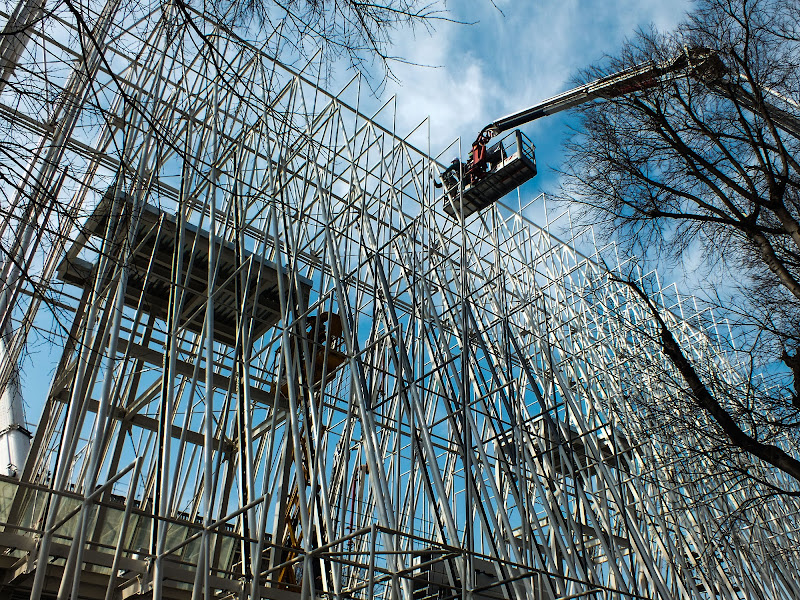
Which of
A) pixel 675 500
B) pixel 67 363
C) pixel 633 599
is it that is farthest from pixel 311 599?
pixel 675 500

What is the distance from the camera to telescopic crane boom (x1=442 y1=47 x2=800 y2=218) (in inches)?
297

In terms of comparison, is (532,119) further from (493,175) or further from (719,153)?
(719,153)

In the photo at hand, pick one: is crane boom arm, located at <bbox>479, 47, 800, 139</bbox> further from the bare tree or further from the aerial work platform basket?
the aerial work platform basket

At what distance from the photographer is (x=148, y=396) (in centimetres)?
1047

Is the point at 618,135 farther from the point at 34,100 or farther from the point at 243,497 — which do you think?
the point at 34,100

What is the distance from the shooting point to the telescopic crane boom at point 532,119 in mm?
7535

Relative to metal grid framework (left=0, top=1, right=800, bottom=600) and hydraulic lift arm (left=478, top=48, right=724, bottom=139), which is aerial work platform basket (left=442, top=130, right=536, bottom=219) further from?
hydraulic lift arm (left=478, top=48, right=724, bottom=139)

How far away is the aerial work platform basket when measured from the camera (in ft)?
52.9

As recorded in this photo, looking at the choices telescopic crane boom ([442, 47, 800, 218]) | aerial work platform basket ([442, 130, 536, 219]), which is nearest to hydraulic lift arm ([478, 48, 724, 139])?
telescopic crane boom ([442, 47, 800, 218])

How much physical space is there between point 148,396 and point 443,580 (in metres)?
4.96

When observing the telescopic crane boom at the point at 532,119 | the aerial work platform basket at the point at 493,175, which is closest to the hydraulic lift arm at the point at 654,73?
the telescopic crane boom at the point at 532,119

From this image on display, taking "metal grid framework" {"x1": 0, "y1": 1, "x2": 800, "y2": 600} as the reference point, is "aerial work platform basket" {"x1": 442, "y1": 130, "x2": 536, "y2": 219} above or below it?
above

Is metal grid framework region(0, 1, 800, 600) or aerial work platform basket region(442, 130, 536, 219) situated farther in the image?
aerial work platform basket region(442, 130, 536, 219)

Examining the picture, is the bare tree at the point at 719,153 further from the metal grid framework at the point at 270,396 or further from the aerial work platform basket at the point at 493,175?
the aerial work platform basket at the point at 493,175
